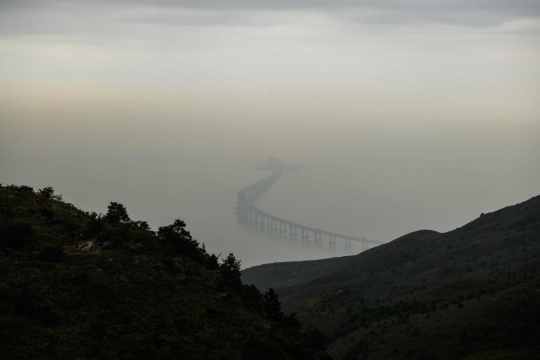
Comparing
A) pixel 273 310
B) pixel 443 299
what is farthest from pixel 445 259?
pixel 273 310

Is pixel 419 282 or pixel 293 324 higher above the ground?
pixel 419 282

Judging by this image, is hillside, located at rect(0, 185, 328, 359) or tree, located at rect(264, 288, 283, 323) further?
tree, located at rect(264, 288, 283, 323)

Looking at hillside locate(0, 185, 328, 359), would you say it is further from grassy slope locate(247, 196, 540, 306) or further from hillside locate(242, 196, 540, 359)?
grassy slope locate(247, 196, 540, 306)

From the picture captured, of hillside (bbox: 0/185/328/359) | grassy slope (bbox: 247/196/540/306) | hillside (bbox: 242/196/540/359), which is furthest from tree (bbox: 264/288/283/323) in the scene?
grassy slope (bbox: 247/196/540/306)

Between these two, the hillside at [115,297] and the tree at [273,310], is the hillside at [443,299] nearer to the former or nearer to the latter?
the tree at [273,310]

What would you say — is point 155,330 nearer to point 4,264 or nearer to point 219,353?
point 219,353

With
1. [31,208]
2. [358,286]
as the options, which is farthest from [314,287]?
[31,208]
